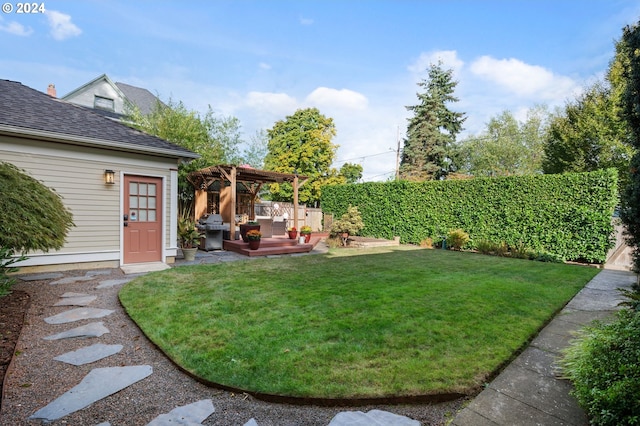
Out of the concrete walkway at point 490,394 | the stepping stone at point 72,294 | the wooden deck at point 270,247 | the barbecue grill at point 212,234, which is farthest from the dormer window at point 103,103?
the concrete walkway at point 490,394

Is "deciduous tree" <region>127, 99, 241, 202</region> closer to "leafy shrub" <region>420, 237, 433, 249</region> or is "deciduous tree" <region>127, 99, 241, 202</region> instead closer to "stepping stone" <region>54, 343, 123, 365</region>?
"stepping stone" <region>54, 343, 123, 365</region>

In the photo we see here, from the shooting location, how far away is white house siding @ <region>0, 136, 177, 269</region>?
5.78m

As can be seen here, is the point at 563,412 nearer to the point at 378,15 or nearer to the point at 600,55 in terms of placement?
the point at 378,15

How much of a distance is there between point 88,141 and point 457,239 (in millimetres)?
10485

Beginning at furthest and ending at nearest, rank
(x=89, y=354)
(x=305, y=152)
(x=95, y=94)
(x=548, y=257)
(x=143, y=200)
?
(x=305, y=152), (x=95, y=94), (x=548, y=257), (x=143, y=200), (x=89, y=354)

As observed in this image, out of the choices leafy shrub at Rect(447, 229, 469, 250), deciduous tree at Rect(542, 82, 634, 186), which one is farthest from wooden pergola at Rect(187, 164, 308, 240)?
deciduous tree at Rect(542, 82, 634, 186)

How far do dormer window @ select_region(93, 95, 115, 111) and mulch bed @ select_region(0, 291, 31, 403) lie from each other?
58.3 feet

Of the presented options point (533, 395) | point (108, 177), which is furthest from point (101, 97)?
point (533, 395)

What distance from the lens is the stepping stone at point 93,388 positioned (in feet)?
6.53

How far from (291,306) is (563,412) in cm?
287

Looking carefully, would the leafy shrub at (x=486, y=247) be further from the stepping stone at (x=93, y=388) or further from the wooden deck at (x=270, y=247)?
the stepping stone at (x=93, y=388)

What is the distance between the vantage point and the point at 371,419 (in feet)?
6.31

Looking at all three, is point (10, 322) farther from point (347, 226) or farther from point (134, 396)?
point (347, 226)

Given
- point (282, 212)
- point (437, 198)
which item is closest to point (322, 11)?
point (437, 198)
